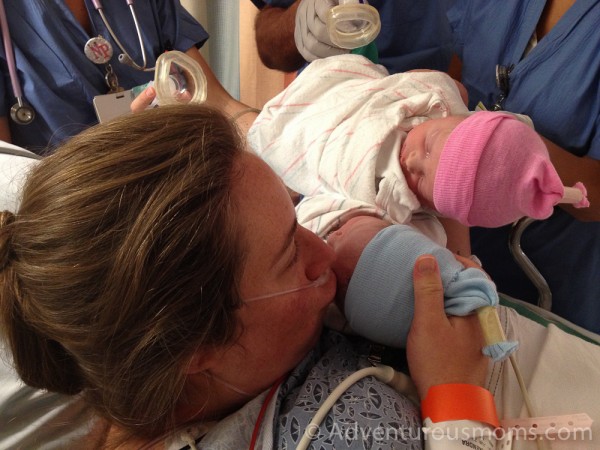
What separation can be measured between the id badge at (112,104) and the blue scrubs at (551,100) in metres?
1.04

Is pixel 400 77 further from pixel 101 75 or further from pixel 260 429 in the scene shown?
pixel 101 75

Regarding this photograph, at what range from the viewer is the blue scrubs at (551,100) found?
109 cm

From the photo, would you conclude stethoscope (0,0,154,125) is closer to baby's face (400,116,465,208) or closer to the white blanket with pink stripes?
the white blanket with pink stripes

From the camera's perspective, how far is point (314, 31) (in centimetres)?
123

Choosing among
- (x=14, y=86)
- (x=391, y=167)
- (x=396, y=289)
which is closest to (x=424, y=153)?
(x=391, y=167)

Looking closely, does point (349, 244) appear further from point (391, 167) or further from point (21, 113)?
point (21, 113)

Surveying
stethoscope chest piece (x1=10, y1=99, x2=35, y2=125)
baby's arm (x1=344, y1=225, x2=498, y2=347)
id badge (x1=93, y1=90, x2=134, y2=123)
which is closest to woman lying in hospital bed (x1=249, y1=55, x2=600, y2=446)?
baby's arm (x1=344, y1=225, x2=498, y2=347)

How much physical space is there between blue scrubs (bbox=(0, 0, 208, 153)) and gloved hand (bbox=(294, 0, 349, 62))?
59 cm

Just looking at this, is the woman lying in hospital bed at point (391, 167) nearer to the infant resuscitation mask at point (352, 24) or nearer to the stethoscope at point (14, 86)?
the infant resuscitation mask at point (352, 24)

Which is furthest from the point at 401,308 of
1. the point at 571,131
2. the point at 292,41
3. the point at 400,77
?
the point at 292,41

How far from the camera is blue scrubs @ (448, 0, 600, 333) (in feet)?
3.58

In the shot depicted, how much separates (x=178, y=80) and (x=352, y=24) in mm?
468

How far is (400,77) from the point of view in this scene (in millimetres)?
1104

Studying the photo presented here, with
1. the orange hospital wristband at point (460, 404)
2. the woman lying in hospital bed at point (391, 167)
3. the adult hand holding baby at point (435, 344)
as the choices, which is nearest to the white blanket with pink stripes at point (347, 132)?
the woman lying in hospital bed at point (391, 167)
